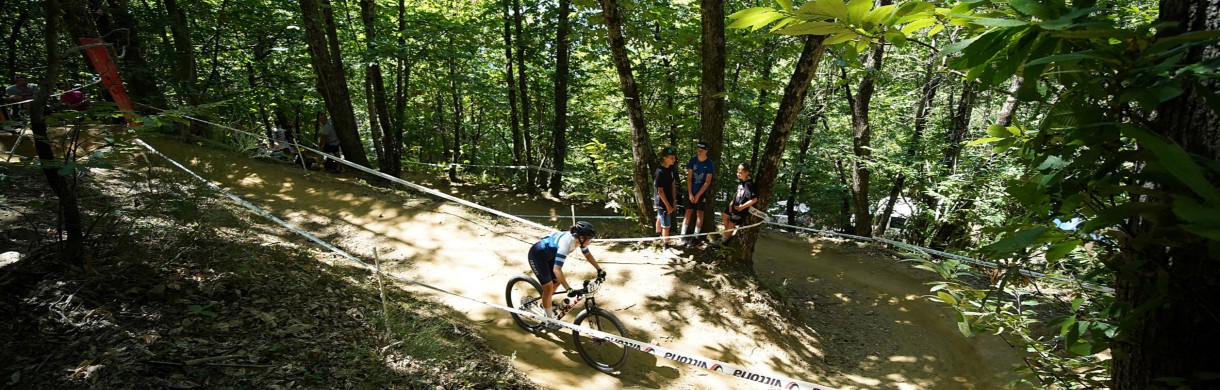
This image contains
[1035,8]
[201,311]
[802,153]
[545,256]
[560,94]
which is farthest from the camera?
[802,153]

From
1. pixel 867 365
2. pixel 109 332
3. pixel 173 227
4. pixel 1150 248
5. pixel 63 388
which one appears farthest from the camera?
pixel 867 365

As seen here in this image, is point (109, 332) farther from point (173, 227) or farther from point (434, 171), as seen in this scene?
point (434, 171)

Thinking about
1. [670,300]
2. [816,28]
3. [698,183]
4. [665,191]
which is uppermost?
[816,28]

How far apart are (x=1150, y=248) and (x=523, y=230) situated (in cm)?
917

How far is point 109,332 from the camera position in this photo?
3691mm

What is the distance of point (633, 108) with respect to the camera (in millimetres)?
7805

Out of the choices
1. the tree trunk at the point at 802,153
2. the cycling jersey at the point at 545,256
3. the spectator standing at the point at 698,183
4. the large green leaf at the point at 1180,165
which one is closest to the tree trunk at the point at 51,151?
the cycling jersey at the point at 545,256

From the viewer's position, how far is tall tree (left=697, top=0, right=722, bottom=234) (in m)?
7.11

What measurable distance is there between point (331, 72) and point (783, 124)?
380 inches

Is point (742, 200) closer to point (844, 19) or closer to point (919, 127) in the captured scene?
point (844, 19)

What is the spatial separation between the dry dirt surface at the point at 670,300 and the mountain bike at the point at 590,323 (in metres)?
0.15

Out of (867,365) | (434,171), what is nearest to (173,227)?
(867,365)

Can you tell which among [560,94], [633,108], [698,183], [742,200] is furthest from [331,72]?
[742,200]

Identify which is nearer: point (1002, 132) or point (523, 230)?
point (1002, 132)
